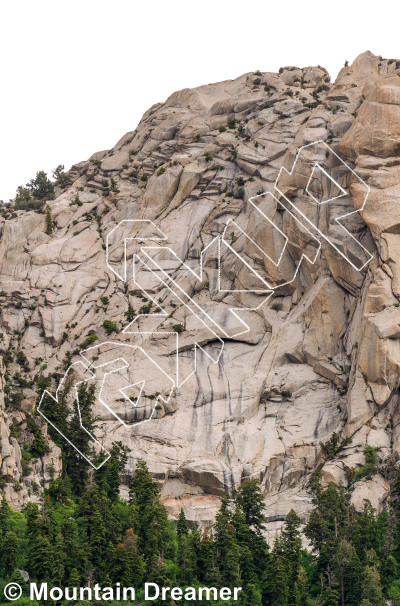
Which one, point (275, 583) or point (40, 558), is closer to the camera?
point (40, 558)

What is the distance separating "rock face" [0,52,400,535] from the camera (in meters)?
111

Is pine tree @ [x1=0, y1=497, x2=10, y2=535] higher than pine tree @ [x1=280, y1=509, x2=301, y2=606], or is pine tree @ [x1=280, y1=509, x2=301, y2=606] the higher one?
pine tree @ [x1=0, y1=497, x2=10, y2=535]

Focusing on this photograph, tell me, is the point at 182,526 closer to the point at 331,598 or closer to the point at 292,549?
the point at 292,549

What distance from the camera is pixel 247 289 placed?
126 metres

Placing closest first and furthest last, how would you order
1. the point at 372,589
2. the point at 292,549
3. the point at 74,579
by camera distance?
the point at 74,579 < the point at 372,589 < the point at 292,549

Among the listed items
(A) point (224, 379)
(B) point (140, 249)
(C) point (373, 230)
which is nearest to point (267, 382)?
(A) point (224, 379)

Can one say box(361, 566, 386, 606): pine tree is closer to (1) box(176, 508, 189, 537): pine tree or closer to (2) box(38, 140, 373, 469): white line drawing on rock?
(1) box(176, 508, 189, 537): pine tree

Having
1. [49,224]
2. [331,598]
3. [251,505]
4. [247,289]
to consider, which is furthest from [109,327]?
[331,598]

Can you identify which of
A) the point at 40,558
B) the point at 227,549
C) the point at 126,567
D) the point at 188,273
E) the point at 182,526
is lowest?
the point at 126,567

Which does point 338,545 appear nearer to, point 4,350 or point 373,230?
point 373,230

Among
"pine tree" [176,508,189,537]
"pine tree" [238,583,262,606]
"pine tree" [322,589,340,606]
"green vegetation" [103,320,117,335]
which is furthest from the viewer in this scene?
"green vegetation" [103,320,117,335]

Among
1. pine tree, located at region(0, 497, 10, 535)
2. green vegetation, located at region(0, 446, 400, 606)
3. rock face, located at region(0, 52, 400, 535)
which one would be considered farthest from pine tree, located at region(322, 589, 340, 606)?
pine tree, located at region(0, 497, 10, 535)

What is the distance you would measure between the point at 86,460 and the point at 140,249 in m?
30.8

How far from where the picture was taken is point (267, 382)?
118812 millimetres
